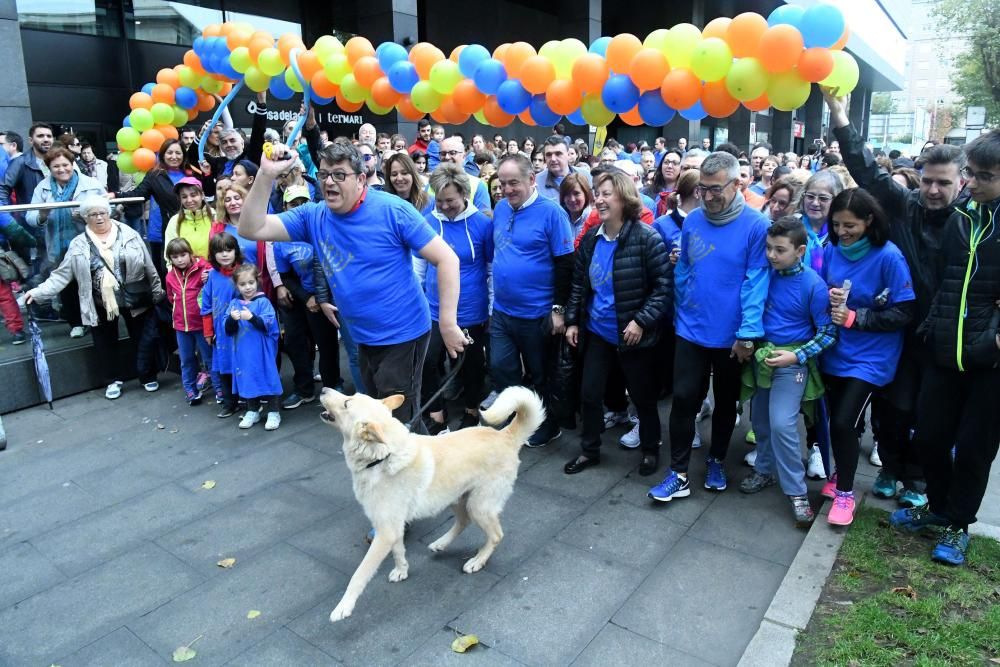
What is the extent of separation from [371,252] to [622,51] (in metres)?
3.71

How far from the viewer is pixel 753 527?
418 cm

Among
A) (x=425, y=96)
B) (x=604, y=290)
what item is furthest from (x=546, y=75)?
(x=604, y=290)

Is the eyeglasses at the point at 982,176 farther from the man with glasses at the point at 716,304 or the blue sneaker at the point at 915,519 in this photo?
the blue sneaker at the point at 915,519

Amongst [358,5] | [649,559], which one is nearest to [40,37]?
[358,5]

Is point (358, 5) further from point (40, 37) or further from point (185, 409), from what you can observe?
point (185, 409)

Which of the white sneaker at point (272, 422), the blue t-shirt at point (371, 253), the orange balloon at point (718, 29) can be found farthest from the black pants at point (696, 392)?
the white sneaker at point (272, 422)

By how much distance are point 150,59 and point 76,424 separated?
1043cm

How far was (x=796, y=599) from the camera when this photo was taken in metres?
3.36

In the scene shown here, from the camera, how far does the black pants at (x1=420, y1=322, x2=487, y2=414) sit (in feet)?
17.4

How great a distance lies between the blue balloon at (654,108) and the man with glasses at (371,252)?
3365 millimetres

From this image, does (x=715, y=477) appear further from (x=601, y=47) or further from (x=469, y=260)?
(x=601, y=47)

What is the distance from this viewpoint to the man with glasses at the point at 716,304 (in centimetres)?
412

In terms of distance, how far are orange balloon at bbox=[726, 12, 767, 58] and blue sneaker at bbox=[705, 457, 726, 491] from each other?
10.9 feet

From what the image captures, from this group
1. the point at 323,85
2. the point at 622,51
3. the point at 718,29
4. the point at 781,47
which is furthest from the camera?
the point at 323,85
